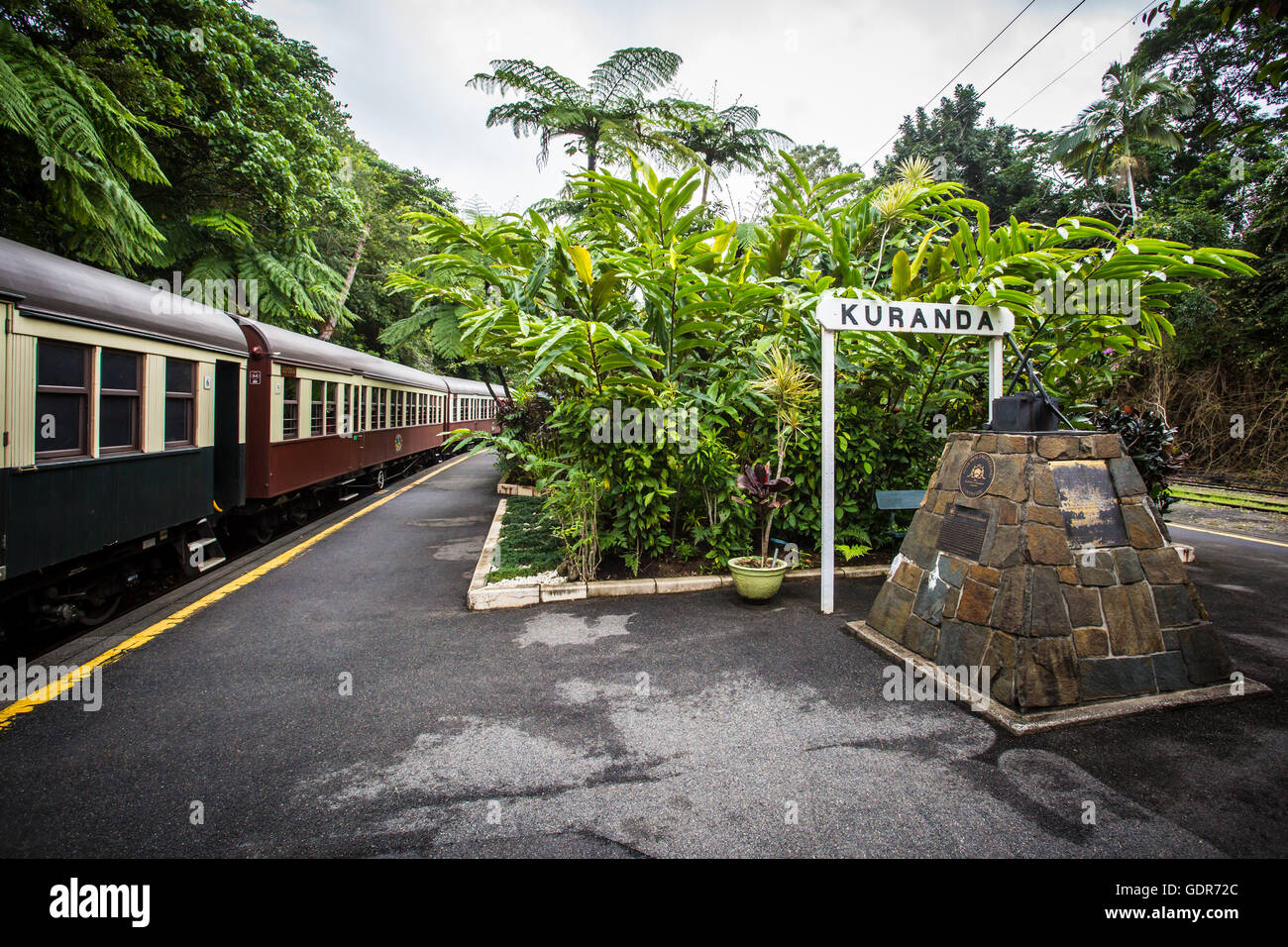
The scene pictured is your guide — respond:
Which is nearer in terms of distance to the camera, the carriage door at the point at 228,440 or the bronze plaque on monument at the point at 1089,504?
the bronze plaque on monument at the point at 1089,504

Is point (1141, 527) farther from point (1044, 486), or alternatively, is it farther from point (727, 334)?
point (727, 334)

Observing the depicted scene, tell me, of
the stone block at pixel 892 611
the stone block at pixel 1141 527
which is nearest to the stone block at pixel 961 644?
the stone block at pixel 892 611

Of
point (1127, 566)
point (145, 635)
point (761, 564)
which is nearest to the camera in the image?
point (1127, 566)

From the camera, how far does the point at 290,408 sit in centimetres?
766

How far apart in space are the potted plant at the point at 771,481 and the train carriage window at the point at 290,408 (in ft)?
19.7

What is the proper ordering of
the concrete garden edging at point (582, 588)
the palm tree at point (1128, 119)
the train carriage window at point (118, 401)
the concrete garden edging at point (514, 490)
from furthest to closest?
the palm tree at point (1128, 119) → the concrete garden edging at point (514, 490) → the concrete garden edging at point (582, 588) → the train carriage window at point (118, 401)

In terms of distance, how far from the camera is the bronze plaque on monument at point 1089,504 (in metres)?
3.20

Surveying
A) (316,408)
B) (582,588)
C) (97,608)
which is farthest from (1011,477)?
(316,408)

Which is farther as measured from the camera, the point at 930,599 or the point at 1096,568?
the point at 930,599

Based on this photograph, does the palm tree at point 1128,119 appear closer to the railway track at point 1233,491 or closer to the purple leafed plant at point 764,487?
the railway track at point 1233,491

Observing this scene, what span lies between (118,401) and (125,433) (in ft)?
0.85

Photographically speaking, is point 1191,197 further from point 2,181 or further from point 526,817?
Answer: point 2,181

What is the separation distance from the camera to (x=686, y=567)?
18.1ft
